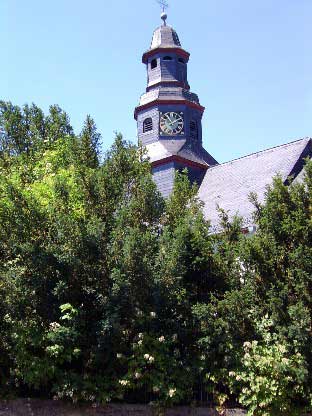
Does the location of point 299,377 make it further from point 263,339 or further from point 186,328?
point 186,328

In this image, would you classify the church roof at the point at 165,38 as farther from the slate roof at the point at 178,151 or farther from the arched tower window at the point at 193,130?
the slate roof at the point at 178,151

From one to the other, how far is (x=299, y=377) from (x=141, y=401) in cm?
287

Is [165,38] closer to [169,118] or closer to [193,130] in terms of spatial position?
[169,118]

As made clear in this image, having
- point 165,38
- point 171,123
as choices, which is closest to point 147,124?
point 171,123

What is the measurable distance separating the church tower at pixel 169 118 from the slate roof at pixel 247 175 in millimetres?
1798

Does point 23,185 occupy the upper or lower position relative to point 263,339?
upper

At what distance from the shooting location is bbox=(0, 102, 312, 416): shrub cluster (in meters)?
9.59

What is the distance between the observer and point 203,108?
3041cm

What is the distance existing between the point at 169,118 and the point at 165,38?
222 inches

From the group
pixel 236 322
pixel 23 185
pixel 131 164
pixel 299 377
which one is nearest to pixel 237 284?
pixel 236 322

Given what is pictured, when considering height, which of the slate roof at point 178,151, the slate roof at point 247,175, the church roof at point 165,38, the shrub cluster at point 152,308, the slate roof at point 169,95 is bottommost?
the shrub cluster at point 152,308

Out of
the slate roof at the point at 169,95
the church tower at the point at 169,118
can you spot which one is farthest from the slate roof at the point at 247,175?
the slate roof at the point at 169,95

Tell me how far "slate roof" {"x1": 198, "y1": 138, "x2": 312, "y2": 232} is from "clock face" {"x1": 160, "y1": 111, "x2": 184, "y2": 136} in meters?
3.25

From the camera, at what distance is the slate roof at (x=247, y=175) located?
2369cm
